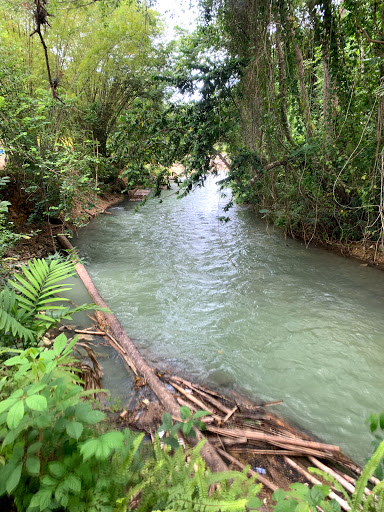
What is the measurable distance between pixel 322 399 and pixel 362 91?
428cm

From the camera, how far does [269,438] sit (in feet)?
6.81

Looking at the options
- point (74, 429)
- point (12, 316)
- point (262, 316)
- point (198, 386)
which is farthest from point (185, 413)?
point (262, 316)

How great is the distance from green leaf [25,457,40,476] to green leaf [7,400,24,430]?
0.18 metres

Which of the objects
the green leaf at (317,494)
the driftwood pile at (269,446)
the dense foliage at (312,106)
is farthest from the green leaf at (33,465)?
the dense foliage at (312,106)

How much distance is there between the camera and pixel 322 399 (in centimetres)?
264

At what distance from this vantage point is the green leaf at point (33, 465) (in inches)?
35.7

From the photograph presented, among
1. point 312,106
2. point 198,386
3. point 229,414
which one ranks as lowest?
point 198,386

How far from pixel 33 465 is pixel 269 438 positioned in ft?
5.44

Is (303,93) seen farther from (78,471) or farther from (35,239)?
(78,471)

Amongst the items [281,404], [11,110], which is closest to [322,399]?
[281,404]

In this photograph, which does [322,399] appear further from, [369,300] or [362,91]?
[362,91]

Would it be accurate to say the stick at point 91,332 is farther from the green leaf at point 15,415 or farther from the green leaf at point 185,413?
the green leaf at point 15,415

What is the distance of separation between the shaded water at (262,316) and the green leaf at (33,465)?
1823mm

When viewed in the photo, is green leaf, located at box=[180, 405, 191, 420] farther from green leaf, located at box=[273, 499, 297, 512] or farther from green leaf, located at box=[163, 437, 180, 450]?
green leaf, located at box=[273, 499, 297, 512]
